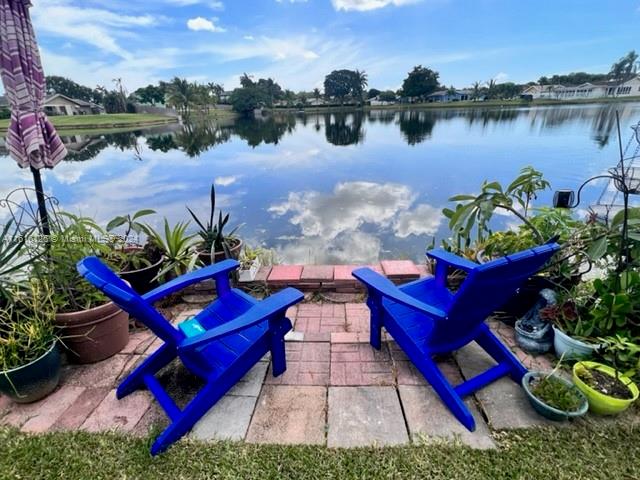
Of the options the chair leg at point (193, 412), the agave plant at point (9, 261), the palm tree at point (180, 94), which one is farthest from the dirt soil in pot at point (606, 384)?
the palm tree at point (180, 94)

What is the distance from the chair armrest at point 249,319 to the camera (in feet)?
4.32

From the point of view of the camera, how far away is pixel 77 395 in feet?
5.41

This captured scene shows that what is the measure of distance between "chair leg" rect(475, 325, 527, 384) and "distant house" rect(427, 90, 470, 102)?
69.3 m

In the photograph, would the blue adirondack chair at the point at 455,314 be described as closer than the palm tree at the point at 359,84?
Yes

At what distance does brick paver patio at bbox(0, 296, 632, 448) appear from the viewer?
1.40 m

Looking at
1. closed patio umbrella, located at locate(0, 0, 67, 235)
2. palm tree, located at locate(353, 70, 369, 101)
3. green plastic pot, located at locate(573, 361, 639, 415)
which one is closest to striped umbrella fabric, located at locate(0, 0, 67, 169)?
closed patio umbrella, located at locate(0, 0, 67, 235)

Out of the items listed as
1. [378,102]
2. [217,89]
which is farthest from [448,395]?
[217,89]

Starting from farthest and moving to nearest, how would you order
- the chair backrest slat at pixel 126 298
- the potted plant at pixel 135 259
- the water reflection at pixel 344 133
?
the water reflection at pixel 344 133, the potted plant at pixel 135 259, the chair backrest slat at pixel 126 298

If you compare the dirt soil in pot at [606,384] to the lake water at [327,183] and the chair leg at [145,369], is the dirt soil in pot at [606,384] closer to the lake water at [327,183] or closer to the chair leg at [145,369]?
the chair leg at [145,369]

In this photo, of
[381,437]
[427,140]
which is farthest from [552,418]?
[427,140]

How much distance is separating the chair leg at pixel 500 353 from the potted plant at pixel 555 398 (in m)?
0.08

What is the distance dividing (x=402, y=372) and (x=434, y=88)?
2661 inches

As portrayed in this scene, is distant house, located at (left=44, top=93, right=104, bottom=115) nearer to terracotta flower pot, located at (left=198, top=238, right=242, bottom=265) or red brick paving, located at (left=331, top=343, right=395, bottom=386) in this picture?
terracotta flower pot, located at (left=198, top=238, right=242, bottom=265)

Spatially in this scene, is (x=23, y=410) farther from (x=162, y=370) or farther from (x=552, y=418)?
(x=552, y=418)
